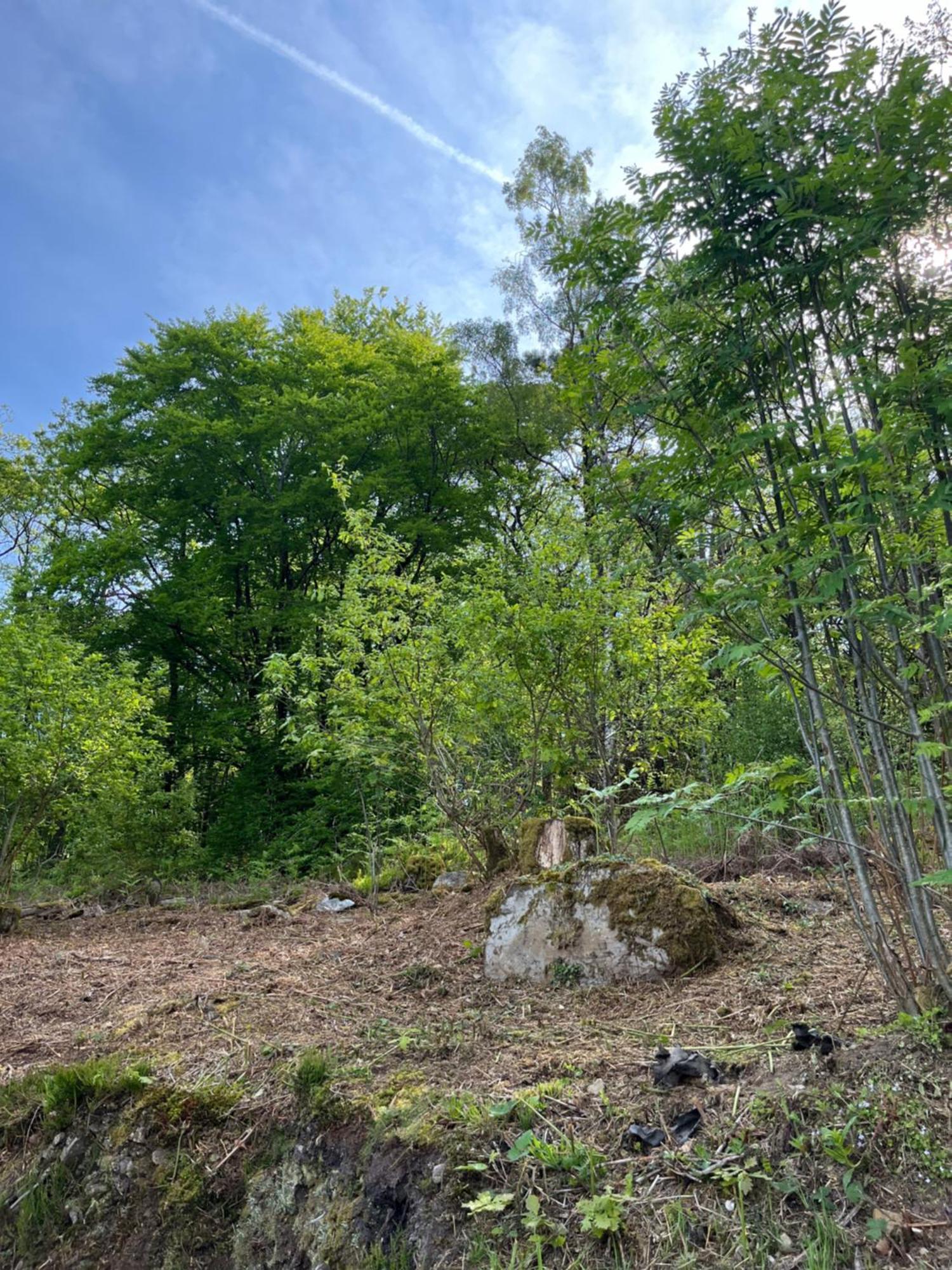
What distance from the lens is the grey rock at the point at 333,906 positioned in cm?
542

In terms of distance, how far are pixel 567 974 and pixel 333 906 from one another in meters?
2.99

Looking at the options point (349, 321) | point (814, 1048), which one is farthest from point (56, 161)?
point (814, 1048)

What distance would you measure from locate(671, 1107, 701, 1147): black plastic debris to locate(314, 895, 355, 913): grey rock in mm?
3983

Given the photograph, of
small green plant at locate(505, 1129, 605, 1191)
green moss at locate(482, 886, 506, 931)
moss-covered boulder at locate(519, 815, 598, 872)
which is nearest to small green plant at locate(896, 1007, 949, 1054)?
small green plant at locate(505, 1129, 605, 1191)

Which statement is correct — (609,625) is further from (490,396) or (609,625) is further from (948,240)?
(490,396)

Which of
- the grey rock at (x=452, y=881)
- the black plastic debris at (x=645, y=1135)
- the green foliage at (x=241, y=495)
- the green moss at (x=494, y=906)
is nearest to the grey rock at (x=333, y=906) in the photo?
the grey rock at (x=452, y=881)

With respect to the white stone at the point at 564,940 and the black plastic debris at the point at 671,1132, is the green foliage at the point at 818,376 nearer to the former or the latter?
the black plastic debris at the point at 671,1132

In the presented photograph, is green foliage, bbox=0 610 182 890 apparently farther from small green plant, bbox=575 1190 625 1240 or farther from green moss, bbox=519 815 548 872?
small green plant, bbox=575 1190 625 1240

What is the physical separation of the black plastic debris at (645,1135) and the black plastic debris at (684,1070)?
0.19 m

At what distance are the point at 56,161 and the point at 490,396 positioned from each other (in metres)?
7.51

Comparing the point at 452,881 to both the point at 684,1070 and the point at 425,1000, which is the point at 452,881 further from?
the point at 684,1070

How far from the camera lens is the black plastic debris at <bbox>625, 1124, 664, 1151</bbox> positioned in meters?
1.76

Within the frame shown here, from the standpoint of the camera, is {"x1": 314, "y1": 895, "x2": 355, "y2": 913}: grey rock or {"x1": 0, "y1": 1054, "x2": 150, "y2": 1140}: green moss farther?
{"x1": 314, "y1": 895, "x2": 355, "y2": 913}: grey rock

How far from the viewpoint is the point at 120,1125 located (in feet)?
7.57
